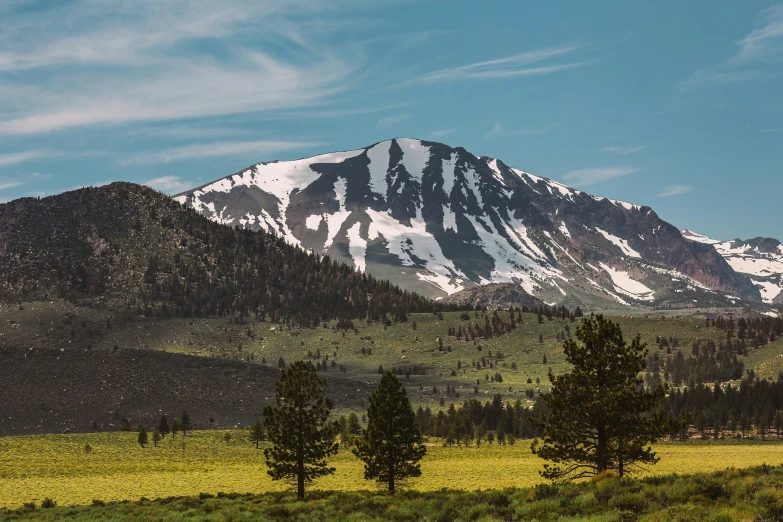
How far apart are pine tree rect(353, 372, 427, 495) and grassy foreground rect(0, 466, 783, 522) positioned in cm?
1403

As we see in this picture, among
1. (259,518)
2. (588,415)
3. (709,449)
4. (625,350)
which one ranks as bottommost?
(709,449)

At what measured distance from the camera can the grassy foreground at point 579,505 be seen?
25.8 m

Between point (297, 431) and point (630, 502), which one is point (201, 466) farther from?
point (630, 502)

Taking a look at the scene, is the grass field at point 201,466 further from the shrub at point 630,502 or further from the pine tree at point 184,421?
the shrub at point 630,502

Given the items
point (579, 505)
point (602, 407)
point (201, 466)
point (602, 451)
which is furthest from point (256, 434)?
point (579, 505)

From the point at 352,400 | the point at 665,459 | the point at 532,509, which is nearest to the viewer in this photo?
the point at 532,509

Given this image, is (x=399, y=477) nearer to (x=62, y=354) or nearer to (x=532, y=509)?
(x=532, y=509)

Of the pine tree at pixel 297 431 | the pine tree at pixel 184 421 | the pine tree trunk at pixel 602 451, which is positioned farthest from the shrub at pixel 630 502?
the pine tree at pixel 184 421

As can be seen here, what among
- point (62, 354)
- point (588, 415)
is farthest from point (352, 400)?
point (588, 415)

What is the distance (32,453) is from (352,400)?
77378 millimetres

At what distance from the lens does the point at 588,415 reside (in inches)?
1751

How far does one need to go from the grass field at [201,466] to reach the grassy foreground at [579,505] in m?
18.3

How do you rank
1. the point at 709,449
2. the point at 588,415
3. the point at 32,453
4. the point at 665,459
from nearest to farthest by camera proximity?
the point at 588,415, the point at 665,459, the point at 32,453, the point at 709,449

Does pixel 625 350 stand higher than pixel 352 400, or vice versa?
pixel 625 350
